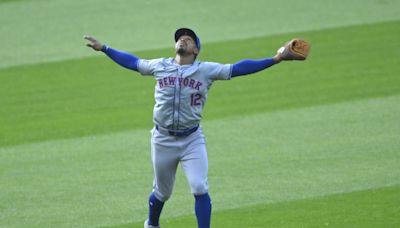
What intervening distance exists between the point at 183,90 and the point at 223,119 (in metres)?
4.44

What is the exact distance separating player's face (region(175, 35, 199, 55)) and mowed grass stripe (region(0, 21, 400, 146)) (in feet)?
13.6

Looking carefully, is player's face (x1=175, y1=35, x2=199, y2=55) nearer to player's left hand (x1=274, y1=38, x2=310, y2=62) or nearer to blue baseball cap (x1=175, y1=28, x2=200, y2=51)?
blue baseball cap (x1=175, y1=28, x2=200, y2=51)

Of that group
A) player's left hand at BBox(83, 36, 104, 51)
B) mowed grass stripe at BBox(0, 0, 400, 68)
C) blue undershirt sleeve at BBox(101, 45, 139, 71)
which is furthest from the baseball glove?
mowed grass stripe at BBox(0, 0, 400, 68)

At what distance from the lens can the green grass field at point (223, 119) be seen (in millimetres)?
9062

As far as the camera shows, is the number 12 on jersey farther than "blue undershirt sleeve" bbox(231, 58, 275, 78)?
Yes

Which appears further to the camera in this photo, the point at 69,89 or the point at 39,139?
the point at 69,89

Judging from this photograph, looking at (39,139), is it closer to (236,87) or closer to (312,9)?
(236,87)

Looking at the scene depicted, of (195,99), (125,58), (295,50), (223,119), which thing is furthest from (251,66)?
(223,119)

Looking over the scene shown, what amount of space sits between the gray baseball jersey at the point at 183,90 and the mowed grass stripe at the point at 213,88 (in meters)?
4.03

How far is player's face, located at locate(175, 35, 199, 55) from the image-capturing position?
769cm

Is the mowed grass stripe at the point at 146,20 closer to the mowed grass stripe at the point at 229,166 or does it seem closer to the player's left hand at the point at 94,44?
the mowed grass stripe at the point at 229,166

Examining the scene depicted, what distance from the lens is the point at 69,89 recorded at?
1352 cm

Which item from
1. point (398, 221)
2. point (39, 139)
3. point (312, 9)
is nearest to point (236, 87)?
point (39, 139)

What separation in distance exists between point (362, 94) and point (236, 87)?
184 centimetres
